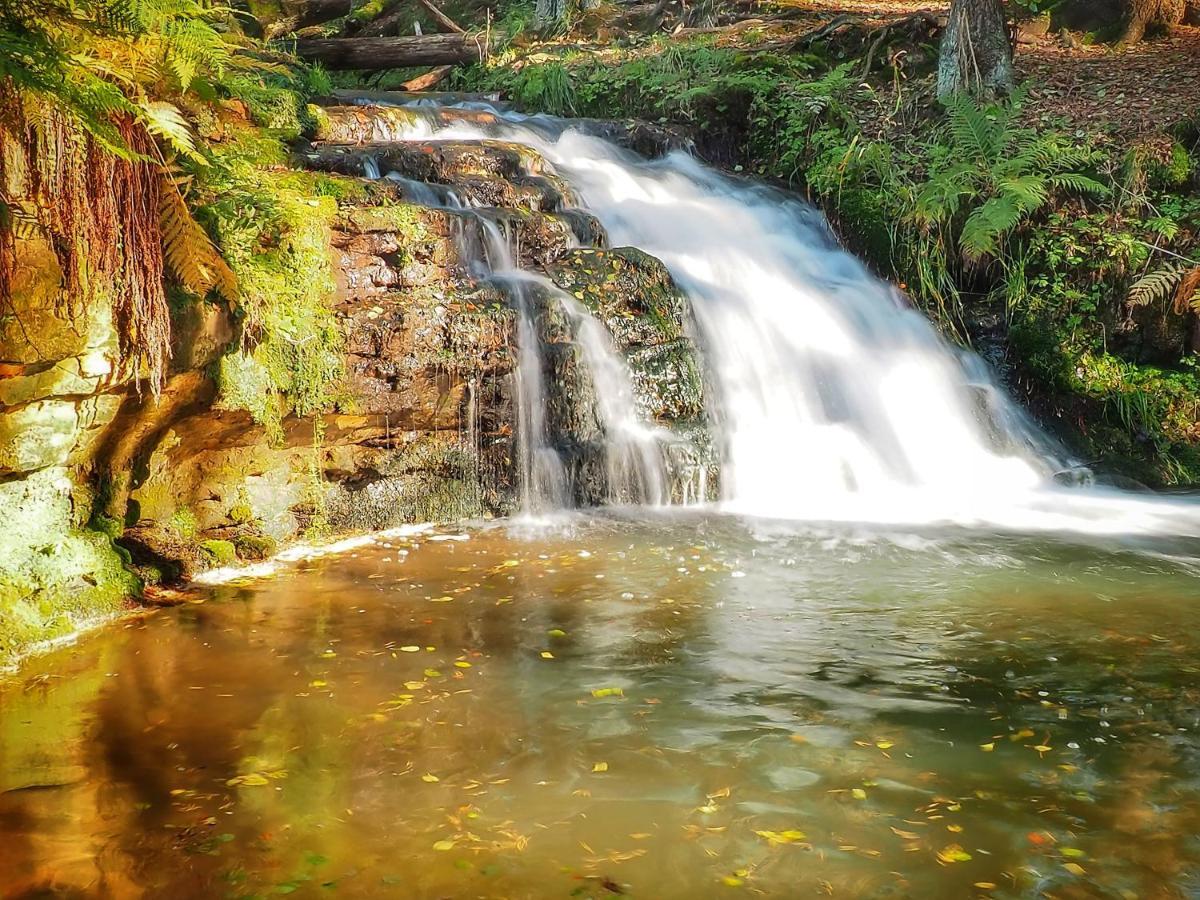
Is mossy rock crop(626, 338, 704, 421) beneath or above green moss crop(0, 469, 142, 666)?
above

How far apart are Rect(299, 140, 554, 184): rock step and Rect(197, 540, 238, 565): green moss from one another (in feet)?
13.3

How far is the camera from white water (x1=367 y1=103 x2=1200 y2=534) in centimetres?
852

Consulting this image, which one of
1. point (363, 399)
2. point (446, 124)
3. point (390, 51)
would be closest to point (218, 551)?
point (363, 399)

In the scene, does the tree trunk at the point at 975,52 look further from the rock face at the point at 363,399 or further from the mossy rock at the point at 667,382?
the mossy rock at the point at 667,382

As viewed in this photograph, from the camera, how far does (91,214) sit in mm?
5051

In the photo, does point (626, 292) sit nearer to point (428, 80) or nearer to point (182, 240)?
point (182, 240)

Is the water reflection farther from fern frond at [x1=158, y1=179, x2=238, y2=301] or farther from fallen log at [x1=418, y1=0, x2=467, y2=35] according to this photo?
fallen log at [x1=418, y1=0, x2=467, y2=35]

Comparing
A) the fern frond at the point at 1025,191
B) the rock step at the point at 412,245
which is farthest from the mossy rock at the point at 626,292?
the fern frond at the point at 1025,191

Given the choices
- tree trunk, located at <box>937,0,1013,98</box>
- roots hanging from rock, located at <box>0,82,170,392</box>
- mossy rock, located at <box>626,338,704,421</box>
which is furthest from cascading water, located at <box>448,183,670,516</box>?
tree trunk, located at <box>937,0,1013,98</box>

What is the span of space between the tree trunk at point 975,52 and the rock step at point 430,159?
578 cm

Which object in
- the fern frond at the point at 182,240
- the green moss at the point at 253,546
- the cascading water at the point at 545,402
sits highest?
the fern frond at the point at 182,240

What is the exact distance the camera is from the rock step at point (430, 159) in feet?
30.3

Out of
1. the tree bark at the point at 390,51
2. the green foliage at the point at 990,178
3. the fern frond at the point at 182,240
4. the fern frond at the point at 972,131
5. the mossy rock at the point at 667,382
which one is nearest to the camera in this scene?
the fern frond at the point at 182,240

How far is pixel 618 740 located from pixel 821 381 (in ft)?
20.9
